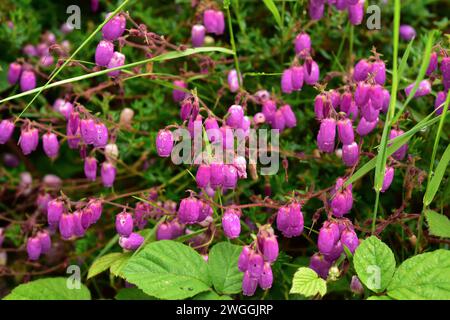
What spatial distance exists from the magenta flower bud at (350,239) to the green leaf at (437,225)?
25cm

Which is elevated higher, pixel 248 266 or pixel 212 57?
pixel 212 57

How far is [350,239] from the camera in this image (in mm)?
2100

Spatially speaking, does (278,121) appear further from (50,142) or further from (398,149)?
(50,142)

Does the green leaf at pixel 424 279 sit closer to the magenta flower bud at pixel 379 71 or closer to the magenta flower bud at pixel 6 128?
the magenta flower bud at pixel 379 71

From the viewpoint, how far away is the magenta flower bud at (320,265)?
225 cm

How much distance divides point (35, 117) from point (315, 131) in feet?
4.35

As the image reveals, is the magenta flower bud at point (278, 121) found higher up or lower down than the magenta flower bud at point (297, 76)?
lower down

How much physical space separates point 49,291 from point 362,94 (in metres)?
1.31

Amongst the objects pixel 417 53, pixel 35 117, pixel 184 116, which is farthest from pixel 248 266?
pixel 35 117

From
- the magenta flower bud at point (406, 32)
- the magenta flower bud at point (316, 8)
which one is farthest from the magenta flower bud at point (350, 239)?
the magenta flower bud at point (406, 32)

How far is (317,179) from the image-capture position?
2768 millimetres

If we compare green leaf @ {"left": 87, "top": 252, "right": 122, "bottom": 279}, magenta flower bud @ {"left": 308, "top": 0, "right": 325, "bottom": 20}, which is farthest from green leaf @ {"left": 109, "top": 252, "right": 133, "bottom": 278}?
magenta flower bud @ {"left": 308, "top": 0, "right": 325, "bottom": 20}
